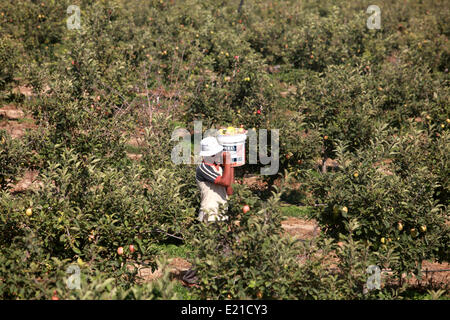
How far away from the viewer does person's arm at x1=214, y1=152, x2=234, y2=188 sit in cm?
654

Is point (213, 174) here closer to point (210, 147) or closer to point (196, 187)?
point (210, 147)

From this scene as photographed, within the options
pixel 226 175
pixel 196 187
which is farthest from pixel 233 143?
pixel 196 187

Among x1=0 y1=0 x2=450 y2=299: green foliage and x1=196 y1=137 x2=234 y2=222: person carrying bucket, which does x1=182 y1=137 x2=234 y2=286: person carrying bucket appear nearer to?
x1=196 y1=137 x2=234 y2=222: person carrying bucket

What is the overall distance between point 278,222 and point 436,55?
1471 cm

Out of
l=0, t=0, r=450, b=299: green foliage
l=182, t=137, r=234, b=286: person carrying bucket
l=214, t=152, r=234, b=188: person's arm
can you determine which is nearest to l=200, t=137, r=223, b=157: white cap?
l=182, t=137, r=234, b=286: person carrying bucket

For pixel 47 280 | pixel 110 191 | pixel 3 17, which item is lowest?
pixel 47 280

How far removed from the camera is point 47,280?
481 cm

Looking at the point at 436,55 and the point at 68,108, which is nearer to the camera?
the point at 68,108

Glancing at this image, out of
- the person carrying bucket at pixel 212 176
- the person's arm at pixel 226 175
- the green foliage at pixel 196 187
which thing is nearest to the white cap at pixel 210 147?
the person carrying bucket at pixel 212 176

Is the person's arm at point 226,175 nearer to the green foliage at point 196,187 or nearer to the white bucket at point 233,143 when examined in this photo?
the white bucket at point 233,143

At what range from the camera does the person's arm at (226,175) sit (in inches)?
257

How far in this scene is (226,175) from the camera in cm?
654
